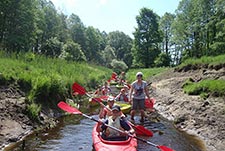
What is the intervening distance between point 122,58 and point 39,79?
66.8m

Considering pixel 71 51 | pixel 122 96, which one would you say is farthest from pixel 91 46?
pixel 122 96

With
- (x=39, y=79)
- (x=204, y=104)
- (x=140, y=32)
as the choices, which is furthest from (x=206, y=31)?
(x=39, y=79)

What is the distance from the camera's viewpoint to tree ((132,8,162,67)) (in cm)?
5194

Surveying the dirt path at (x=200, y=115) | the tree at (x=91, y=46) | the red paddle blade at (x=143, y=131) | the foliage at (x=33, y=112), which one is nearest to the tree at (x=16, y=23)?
the dirt path at (x=200, y=115)

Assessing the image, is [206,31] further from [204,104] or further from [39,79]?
[39,79]

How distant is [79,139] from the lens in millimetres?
8641

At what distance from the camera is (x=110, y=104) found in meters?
8.69

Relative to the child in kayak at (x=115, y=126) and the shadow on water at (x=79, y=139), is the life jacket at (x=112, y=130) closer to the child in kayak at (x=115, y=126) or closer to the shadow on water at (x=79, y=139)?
the child in kayak at (x=115, y=126)

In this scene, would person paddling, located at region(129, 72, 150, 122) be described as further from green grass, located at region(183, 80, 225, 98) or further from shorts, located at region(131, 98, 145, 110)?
green grass, located at region(183, 80, 225, 98)

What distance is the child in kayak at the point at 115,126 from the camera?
7367 mm

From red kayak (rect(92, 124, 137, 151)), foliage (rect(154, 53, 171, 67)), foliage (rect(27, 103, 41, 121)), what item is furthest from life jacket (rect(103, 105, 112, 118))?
foliage (rect(154, 53, 171, 67))

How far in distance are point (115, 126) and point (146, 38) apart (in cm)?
4620

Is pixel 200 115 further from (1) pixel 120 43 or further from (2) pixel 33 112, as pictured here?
(1) pixel 120 43

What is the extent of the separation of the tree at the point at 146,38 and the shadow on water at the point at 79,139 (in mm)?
41590
